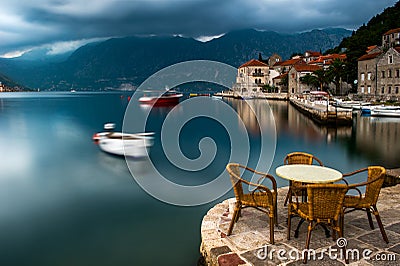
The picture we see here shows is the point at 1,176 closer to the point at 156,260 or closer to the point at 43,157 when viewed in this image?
the point at 43,157

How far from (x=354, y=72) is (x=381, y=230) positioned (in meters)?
49.6

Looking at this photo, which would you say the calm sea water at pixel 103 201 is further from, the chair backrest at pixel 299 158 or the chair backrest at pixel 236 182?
the chair backrest at pixel 299 158

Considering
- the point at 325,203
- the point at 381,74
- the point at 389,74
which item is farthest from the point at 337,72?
the point at 325,203

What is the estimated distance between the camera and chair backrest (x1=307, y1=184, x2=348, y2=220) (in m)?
3.43

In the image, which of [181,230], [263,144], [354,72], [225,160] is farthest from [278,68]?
[181,230]

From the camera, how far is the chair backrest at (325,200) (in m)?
3.43

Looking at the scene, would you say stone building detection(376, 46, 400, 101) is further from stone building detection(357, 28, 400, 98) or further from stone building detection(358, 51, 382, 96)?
stone building detection(358, 51, 382, 96)

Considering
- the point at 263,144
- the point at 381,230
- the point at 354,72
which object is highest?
the point at 354,72

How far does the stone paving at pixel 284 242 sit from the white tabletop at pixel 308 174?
69 centimetres

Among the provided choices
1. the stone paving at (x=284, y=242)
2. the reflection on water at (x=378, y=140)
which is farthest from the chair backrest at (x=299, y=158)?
the reflection on water at (x=378, y=140)

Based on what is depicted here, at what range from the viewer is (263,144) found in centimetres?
1928

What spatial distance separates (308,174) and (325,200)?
0.80 m

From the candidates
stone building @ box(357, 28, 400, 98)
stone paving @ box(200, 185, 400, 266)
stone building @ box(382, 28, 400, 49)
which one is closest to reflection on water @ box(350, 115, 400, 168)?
stone paving @ box(200, 185, 400, 266)

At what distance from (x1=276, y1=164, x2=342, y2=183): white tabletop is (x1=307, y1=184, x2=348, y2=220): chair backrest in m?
0.46
